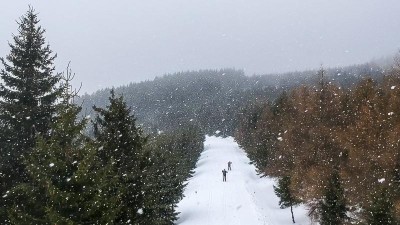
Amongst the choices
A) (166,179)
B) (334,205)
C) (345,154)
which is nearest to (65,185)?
(334,205)

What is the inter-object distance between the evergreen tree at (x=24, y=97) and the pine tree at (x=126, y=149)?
2490mm

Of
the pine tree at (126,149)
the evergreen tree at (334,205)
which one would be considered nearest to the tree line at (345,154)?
the evergreen tree at (334,205)

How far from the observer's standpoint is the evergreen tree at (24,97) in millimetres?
15867

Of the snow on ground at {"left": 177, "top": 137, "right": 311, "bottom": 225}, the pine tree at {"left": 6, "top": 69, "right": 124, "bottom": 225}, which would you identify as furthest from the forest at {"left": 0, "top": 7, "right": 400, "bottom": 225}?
the snow on ground at {"left": 177, "top": 137, "right": 311, "bottom": 225}

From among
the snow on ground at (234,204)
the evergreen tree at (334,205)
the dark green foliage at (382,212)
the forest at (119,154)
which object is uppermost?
the forest at (119,154)

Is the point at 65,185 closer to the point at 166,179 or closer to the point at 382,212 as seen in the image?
the point at 382,212

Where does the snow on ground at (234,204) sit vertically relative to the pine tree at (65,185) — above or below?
below

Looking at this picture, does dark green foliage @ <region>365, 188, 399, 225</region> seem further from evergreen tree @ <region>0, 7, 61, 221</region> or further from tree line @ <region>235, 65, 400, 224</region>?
evergreen tree @ <region>0, 7, 61, 221</region>

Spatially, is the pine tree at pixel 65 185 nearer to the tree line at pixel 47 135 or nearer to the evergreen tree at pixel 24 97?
the tree line at pixel 47 135

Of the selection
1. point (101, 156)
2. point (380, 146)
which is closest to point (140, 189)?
point (101, 156)

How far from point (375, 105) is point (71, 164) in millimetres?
23851

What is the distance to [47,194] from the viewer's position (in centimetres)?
1007

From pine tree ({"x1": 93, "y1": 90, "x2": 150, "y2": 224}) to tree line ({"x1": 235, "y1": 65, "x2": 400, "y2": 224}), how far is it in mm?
11218

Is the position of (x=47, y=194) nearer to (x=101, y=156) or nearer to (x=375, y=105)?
(x=101, y=156)
